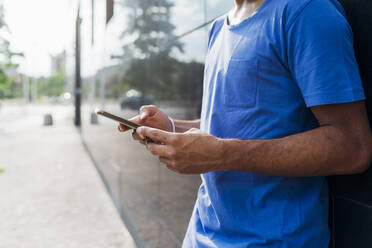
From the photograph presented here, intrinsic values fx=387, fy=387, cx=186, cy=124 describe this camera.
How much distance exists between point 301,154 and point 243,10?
Answer: 0.53 meters

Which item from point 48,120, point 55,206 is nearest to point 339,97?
point 55,206

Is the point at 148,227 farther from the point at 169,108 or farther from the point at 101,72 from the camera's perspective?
the point at 101,72

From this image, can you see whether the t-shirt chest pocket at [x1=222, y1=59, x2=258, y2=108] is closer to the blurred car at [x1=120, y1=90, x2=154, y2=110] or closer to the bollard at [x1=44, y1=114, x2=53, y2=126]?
the blurred car at [x1=120, y1=90, x2=154, y2=110]

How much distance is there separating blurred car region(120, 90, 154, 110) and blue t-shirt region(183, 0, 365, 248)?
289cm

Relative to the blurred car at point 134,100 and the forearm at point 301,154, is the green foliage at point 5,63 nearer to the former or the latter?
the blurred car at point 134,100

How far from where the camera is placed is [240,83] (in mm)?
1104

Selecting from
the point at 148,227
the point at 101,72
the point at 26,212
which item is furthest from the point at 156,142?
the point at 101,72

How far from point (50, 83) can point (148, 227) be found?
7384 centimetres

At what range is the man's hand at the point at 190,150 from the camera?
955mm

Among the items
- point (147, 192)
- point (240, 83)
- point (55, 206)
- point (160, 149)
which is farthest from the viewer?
point (55, 206)

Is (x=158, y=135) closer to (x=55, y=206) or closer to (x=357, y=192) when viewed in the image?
(x=357, y=192)

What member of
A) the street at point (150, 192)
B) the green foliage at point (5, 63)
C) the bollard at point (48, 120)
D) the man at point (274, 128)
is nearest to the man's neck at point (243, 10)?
the man at point (274, 128)

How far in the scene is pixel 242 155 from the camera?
960 millimetres

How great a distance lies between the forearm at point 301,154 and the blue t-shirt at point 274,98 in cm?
9
